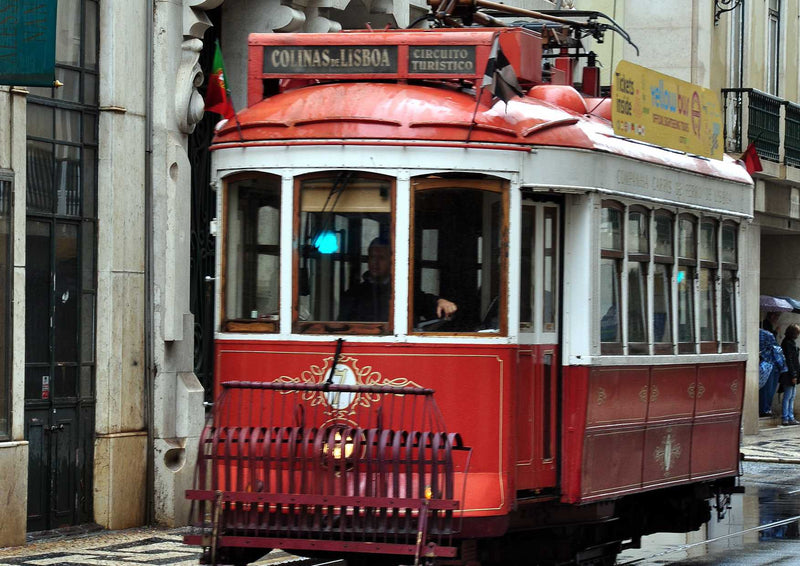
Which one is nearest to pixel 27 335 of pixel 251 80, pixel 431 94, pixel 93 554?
pixel 93 554

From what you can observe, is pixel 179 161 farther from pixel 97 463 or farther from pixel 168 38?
pixel 97 463

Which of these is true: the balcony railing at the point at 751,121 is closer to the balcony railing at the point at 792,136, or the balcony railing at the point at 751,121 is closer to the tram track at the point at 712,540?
the balcony railing at the point at 792,136

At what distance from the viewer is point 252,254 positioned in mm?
9953

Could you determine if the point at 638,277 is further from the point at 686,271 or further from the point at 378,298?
the point at 378,298

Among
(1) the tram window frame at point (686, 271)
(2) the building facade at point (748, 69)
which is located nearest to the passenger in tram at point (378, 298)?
(1) the tram window frame at point (686, 271)

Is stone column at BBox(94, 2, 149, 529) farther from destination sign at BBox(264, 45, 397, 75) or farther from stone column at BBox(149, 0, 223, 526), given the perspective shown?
destination sign at BBox(264, 45, 397, 75)

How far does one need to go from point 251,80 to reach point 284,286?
1366 millimetres

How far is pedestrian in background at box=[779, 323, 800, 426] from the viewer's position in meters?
30.0

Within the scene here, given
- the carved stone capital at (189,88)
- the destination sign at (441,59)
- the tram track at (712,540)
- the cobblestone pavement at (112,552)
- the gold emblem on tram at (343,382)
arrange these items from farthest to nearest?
1. the carved stone capital at (189,88)
2. the tram track at (712,540)
3. the cobblestone pavement at (112,552)
4. the destination sign at (441,59)
5. the gold emblem on tram at (343,382)

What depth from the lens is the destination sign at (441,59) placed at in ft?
32.7

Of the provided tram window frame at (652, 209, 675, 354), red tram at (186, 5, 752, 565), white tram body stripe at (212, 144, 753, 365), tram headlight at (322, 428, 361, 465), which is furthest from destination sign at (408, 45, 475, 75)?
tram headlight at (322, 428, 361, 465)

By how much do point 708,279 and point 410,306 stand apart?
11.8 ft

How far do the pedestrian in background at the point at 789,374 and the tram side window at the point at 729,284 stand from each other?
1723cm

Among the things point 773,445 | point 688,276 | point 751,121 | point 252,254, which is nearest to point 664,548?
point 688,276
